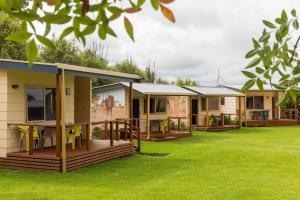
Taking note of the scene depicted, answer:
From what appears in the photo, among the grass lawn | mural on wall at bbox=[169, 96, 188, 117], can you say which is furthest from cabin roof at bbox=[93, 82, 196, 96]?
the grass lawn

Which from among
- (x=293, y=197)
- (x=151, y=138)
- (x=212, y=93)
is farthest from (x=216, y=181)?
(x=212, y=93)

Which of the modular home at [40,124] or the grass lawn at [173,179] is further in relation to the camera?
the modular home at [40,124]

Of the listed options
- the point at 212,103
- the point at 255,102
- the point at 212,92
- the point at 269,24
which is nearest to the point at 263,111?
the point at 255,102

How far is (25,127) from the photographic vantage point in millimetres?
12055

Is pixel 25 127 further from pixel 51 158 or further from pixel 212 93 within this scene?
pixel 212 93

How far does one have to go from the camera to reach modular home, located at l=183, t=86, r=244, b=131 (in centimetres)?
2803

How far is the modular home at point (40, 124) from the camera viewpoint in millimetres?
11359

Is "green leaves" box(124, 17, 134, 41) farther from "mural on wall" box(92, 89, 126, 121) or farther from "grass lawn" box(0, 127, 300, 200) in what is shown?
"mural on wall" box(92, 89, 126, 121)

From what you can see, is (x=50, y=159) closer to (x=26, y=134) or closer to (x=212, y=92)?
(x=26, y=134)

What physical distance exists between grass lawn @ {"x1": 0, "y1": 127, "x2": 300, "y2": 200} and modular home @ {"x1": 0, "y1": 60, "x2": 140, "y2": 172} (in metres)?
0.38

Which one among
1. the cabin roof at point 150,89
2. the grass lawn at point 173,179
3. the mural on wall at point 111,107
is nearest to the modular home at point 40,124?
the grass lawn at point 173,179

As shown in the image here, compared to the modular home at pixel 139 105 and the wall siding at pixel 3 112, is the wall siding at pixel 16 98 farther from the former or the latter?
the modular home at pixel 139 105

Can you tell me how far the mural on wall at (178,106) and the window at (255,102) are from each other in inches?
294

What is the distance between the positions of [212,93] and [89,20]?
27.2 m
